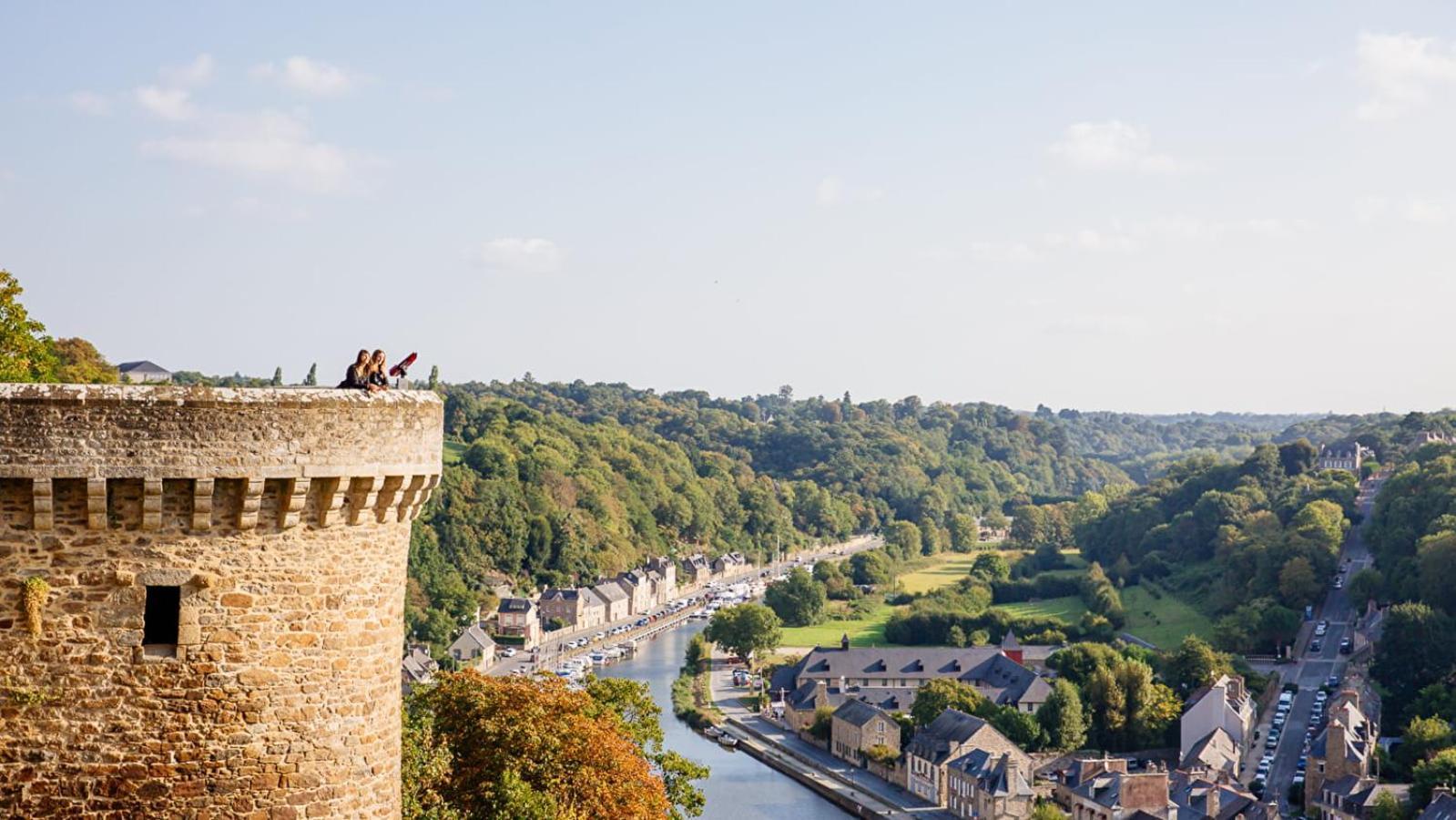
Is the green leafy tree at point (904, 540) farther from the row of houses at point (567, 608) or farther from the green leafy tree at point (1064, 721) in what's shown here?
the green leafy tree at point (1064, 721)

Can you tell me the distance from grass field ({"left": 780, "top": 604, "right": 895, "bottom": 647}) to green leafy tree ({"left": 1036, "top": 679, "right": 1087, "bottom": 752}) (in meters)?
36.5

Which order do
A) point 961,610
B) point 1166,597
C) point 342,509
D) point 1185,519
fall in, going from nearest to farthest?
point 342,509 → point 961,610 → point 1166,597 → point 1185,519

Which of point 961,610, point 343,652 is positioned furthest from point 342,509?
point 961,610

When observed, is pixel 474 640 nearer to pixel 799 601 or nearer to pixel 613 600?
pixel 613 600

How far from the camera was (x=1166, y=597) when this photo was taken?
5094 inches

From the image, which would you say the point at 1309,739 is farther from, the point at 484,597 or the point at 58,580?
the point at 58,580

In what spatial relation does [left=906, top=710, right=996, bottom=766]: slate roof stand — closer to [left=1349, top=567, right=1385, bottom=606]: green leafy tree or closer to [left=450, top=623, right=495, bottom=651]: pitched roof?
[left=450, top=623, right=495, bottom=651]: pitched roof

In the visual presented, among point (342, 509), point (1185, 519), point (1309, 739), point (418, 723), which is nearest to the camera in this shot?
point (342, 509)

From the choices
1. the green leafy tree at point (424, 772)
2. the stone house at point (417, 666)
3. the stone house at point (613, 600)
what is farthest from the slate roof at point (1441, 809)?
the stone house at point (613, 600)

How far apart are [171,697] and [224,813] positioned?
75 centimetres

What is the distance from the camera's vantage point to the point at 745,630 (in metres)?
110

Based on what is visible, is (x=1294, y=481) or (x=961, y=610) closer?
(x=961, y=610)

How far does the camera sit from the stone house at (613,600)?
136 meters

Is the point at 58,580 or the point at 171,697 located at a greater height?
the point at 58,580
